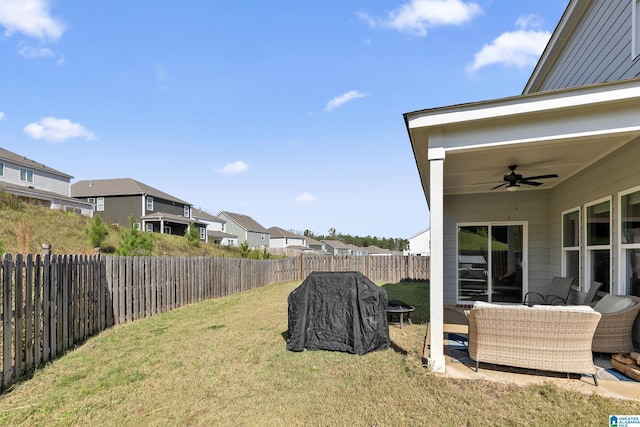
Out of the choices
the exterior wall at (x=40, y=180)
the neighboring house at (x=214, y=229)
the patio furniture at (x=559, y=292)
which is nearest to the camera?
the patio furniture at (x=559, y=292)

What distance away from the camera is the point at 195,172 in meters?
19.8

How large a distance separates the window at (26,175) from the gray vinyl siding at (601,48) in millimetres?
28691

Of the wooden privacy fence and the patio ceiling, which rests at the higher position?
the patio ceiling

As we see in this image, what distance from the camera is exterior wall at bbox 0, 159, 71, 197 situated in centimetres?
2095

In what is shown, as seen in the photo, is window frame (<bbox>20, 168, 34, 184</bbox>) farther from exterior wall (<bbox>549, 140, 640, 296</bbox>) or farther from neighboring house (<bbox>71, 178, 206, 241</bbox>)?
exterior wall (<bbox>549, 140, 640, 296</bbox>)

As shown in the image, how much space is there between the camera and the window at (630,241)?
13.8 ft

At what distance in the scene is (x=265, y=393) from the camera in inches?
128

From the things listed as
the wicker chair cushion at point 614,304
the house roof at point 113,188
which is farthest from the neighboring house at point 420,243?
the wicker chair cushion at point 614,304

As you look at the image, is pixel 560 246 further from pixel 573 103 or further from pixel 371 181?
pixel 371 181

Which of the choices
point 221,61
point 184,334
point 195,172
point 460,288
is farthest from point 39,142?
point 460,288

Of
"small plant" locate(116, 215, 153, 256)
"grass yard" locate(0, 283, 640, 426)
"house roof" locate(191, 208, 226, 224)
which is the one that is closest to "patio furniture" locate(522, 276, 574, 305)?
"grass yard" locate(0, 283, 640, 426)

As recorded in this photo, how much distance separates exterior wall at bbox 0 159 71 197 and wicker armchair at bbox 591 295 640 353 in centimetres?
2815

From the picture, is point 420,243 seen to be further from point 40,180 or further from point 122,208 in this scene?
point 40,180

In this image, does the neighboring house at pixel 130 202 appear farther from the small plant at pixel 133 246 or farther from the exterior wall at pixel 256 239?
the small plant at pixel 133 246
